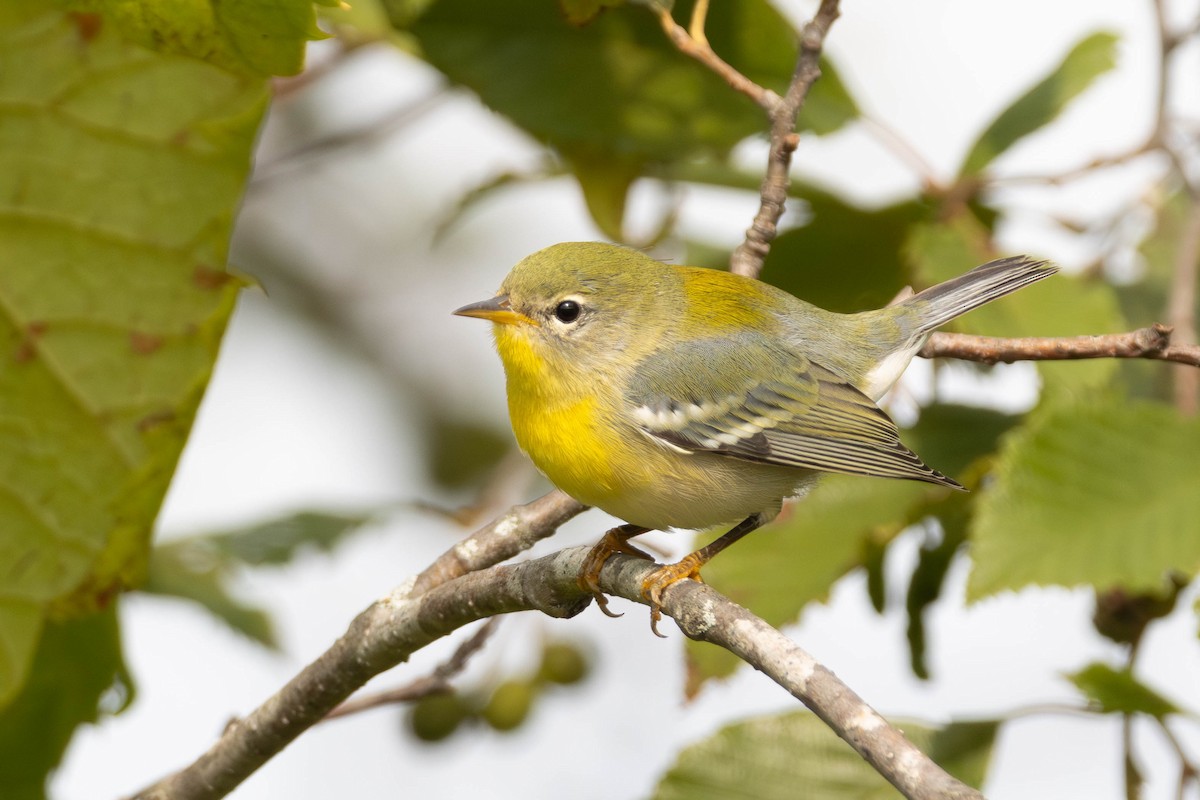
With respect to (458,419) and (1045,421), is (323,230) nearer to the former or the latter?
(458,419)

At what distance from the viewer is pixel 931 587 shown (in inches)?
111

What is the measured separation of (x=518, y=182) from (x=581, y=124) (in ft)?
1.60

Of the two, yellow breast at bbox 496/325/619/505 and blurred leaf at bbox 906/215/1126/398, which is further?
blurred leaf at bbox 906/215/1126/398

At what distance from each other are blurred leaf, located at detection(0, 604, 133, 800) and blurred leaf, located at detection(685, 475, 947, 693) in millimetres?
1192

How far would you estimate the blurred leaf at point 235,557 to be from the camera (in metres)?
3.37

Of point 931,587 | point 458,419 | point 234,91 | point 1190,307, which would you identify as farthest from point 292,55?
point 458,419

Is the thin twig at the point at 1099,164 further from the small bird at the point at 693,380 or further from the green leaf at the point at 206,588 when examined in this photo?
the green leaf at the point at 206,588

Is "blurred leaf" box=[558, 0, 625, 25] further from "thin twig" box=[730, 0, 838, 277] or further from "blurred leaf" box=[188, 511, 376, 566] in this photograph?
"blurred leaf" box=[188, 511, 376, 566]

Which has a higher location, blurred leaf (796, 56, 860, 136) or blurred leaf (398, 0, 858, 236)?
blurred leaf (796, 56, 860, 136)

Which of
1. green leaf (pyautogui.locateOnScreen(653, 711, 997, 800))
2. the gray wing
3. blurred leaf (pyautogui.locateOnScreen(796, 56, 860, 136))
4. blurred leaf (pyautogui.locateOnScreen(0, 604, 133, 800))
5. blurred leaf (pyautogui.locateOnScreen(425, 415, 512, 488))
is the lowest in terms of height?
blurred leaf (pyautogui.locateOnScreen(425, 415, 512, 488))

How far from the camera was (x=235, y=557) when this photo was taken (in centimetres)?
350

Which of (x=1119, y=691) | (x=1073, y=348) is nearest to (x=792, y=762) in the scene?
(x=1119, y=691)

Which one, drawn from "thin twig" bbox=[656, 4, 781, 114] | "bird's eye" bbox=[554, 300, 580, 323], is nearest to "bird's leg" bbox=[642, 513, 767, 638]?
"bird's eye" bbox=[554, 300, 580, 323]

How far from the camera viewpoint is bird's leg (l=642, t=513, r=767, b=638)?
213 centimetres
